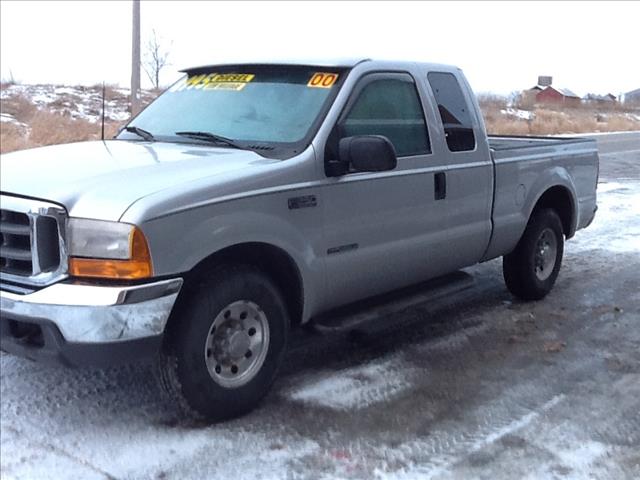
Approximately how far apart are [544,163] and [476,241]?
117 cm

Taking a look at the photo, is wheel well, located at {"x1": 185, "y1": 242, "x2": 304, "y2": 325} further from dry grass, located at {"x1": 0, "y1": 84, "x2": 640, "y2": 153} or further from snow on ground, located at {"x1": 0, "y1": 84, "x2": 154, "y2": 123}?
snow on ground, located at {"x1": 0, "y1": 84, "x2": 154, "y2": 123}

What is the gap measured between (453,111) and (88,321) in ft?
10.4

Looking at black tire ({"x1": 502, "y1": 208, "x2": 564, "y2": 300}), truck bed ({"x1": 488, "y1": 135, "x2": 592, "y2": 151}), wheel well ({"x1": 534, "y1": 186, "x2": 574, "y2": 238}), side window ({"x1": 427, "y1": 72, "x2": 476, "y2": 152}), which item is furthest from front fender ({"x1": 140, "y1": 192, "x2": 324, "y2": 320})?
wheel well ({"x1": 534, "y1": 186, "x2": 574, "y2": 238})

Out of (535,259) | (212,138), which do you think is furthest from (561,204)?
(212,138)

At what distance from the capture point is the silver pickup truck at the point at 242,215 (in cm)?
373

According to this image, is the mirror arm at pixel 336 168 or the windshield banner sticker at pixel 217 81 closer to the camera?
the mirror arm at pixel 336 168

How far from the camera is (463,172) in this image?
5.68 metres

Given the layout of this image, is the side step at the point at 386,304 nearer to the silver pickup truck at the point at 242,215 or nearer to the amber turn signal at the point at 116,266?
the silver pickup truck at the point at 242,215

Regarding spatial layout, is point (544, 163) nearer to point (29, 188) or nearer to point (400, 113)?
point (400, 113)

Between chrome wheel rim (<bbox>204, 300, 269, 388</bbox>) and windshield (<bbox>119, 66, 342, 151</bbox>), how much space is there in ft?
3.40

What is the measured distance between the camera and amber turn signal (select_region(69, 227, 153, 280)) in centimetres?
371

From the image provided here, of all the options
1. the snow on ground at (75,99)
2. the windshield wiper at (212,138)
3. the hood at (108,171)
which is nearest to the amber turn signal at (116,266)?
the hood at (108,171)

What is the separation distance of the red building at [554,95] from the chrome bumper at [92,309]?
235 feet

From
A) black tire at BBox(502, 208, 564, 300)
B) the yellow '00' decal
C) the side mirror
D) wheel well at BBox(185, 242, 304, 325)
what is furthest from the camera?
black tire at BBox(502, 208, 564, 300)
